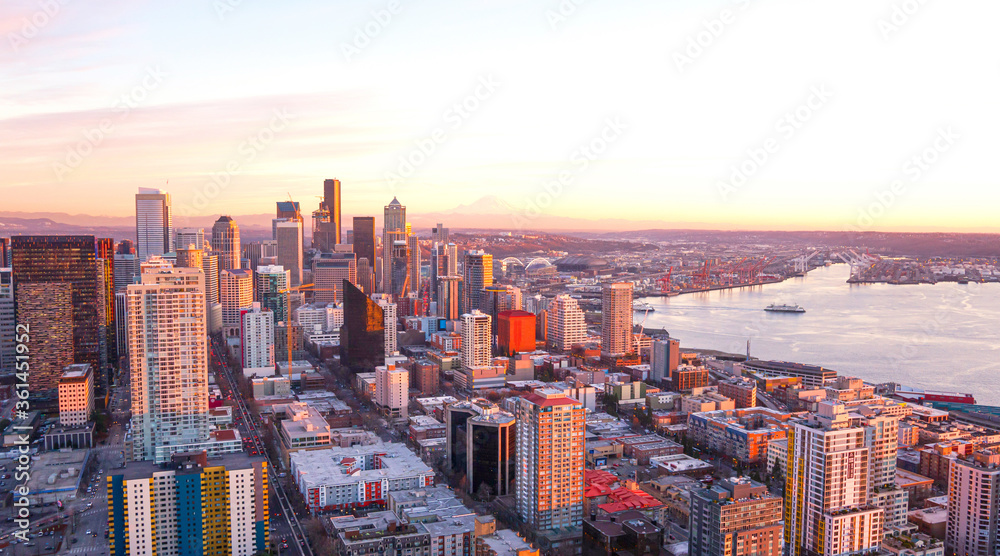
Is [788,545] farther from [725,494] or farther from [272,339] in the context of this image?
[272,339]

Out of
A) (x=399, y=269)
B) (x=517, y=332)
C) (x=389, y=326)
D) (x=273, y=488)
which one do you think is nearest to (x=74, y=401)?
(x=273, y=488)

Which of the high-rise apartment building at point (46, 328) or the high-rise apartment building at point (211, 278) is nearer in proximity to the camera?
the high-rise apartment building at point (46, 328)

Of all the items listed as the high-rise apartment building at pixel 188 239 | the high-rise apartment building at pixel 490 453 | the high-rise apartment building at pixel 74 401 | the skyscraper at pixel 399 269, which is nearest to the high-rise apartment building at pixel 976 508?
the high-rise apartment building at pixel 490 453

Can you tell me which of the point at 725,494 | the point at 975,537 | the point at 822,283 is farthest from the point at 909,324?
the point at 725,494

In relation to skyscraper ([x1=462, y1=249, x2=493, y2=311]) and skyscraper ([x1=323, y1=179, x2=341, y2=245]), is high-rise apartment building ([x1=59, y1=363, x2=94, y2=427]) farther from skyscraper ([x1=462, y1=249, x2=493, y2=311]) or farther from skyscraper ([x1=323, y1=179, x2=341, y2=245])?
skyscraper ([x1=323, y1=179, x2=341, y2=245])

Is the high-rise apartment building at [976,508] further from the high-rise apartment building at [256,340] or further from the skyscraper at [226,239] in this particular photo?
the skyscraper at [226,239]

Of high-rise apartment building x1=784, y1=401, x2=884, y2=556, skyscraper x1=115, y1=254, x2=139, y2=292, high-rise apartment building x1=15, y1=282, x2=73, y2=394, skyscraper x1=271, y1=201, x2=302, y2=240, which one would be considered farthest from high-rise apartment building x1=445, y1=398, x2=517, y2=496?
skyscraper x1=271, y1=201, x2=302, y2=240
